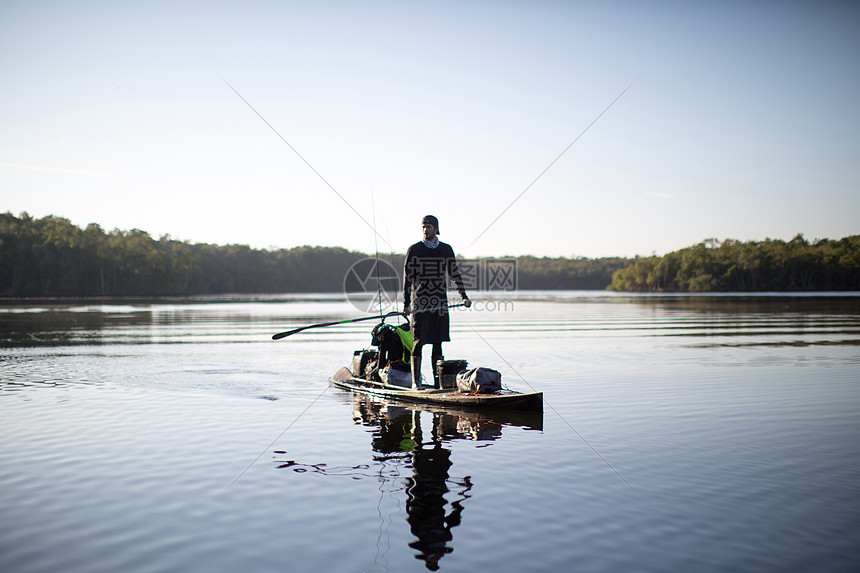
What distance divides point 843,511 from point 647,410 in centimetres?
486

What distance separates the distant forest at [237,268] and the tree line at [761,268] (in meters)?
0.21

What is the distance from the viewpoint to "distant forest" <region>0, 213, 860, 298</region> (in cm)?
11225

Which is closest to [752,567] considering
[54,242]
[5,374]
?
[5,374]

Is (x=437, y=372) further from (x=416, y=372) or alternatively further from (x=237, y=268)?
(x=237, y=268)

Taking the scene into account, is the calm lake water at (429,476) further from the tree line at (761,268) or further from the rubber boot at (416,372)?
the tree line at (761,268)

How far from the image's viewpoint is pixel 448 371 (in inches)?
431

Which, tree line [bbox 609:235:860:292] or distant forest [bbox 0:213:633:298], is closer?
distant forest [bbox 0:213:633:298]

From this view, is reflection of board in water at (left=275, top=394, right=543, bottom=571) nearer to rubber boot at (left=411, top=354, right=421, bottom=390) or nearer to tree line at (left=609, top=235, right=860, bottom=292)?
rubber boot at (left=411, top=354, right=421, bottom=390)

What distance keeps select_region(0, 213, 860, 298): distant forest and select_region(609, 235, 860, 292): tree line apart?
0.69 ft

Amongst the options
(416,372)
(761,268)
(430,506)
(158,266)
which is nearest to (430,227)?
(416,372)

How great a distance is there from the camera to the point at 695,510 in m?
5.39

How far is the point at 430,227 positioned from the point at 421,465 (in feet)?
15.9

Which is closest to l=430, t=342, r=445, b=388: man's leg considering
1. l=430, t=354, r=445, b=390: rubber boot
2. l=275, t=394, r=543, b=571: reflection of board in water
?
l=430, t=354, r=445, b=390: rubber boot

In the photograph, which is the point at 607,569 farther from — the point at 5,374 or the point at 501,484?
the point at 5,374
